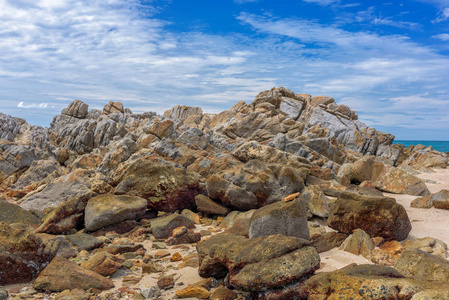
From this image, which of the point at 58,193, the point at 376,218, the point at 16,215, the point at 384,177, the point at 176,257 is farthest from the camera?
the point at 384,177

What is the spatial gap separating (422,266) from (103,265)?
6.51 meters

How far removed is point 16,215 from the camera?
11156 millimetres

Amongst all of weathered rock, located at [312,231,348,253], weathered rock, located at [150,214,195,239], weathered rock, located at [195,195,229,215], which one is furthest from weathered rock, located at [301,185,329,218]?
weathered rock, located at [150,214,195,239]

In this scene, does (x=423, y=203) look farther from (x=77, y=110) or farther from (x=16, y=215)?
(x=77, y=110)

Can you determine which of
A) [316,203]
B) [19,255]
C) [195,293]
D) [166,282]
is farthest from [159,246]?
[316,203]

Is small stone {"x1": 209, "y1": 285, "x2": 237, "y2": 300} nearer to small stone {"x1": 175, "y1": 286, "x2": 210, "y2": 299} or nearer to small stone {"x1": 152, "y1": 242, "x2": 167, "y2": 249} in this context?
small stone {"x1": 175, "y1": 286, "x2": 210, "y2": 299}

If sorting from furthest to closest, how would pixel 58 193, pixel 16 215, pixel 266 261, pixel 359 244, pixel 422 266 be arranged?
1. pixel 58 193
2. pixel 16 215
3. pixel 359 244
4. pixel 422 266
5. pixel 266 261

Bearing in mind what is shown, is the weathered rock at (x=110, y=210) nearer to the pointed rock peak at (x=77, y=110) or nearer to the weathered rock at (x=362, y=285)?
the weathered rock at (x=362, y=285)

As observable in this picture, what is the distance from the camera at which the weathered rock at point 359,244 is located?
796 centimetres

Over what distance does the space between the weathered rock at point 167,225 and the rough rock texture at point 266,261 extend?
11.5ft

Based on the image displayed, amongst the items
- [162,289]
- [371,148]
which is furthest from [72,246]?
[371,148]

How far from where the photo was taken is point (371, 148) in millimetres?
43344

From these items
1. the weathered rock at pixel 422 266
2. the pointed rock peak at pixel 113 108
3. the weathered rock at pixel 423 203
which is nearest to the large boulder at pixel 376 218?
the weathered rock at pixel 422 266

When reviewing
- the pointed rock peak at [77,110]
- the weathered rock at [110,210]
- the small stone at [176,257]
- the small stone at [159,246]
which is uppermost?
the pointed rock peak at [77,110]
